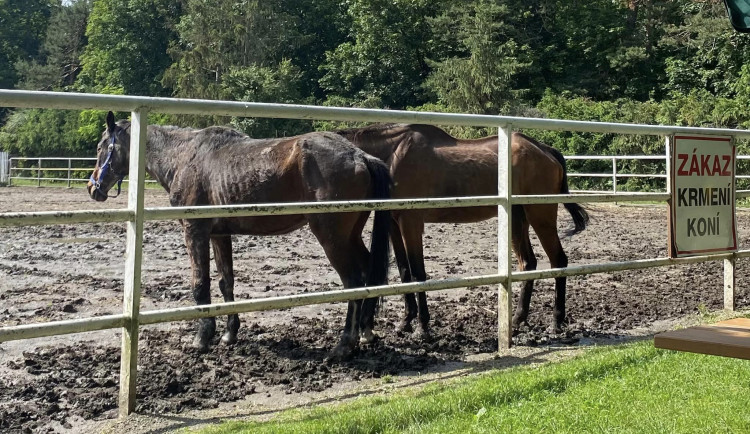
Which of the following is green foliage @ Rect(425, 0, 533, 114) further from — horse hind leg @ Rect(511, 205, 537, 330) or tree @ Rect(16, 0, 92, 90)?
tree @ Rect(16, 0, 92, 90)

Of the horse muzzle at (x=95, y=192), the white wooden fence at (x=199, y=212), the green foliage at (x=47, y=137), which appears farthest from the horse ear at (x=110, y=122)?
the green foliage at (x=47, y=137)

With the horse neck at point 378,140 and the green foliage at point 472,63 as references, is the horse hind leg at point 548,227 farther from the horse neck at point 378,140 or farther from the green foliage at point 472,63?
the green foliage at point 472,63

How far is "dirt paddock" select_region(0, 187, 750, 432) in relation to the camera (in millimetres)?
3811

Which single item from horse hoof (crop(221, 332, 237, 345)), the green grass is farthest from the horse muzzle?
the green grass

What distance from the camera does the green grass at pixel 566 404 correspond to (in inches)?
121

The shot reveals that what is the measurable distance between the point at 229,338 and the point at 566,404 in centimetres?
266

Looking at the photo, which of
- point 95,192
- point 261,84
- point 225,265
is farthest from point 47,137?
point 225,265

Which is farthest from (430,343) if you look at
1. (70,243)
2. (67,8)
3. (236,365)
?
(67,8)

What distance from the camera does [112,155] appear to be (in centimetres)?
647

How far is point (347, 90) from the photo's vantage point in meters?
46.4

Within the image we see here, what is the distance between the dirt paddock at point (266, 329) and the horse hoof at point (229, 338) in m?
0.10

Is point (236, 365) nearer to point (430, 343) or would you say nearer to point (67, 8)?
point (430, 343)

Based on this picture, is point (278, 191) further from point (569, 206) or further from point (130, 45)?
point (130, 45)

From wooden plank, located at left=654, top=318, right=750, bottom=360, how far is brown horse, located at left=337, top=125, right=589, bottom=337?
10.5ft
